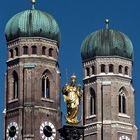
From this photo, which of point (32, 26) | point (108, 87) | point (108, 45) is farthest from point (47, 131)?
point (108, 45)

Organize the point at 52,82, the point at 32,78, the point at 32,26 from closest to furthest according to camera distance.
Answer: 1. the point at 32,78
2. the point at 52,82
3. the point at 32,26

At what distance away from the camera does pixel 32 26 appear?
356ft

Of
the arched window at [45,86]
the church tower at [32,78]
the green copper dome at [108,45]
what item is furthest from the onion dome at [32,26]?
the green copper dome at [108,45]

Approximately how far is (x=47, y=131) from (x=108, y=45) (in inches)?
580

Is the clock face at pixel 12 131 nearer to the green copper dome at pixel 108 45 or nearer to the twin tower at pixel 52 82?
the twin tower at pixel 52 82

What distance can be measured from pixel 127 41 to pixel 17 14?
1429 centimetres

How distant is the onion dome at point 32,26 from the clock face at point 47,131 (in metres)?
10.7

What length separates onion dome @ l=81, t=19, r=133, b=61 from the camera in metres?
113

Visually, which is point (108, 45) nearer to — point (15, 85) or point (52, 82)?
point (52, 82)

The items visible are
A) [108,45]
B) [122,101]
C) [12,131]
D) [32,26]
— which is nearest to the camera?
[12,131]

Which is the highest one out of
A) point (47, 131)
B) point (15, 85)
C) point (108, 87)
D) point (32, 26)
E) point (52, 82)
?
point (32, 26)

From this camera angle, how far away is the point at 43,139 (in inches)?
4109

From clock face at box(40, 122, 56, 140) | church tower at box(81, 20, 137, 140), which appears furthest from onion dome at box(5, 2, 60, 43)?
clock face at box(40, 122, 56, 140)

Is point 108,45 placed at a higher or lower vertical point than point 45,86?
higher
